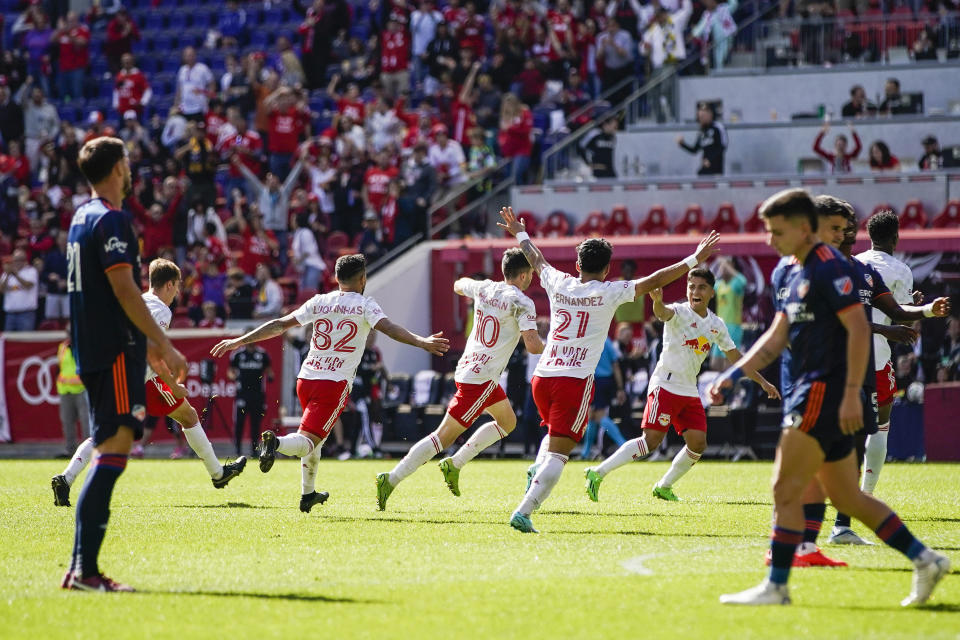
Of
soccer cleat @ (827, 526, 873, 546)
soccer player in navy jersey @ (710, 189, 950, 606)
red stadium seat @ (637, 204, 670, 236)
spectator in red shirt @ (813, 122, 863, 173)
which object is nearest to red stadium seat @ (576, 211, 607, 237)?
red stadium seat @ (637, 204, 670, 236)

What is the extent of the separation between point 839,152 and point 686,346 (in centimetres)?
1336

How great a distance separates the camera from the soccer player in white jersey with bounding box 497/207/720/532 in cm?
1030

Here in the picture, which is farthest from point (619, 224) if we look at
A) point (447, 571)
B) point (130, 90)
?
point (447, 571)

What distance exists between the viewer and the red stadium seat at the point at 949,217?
902 inches

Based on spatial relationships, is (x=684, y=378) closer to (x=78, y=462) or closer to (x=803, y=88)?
(x=78, y=462)

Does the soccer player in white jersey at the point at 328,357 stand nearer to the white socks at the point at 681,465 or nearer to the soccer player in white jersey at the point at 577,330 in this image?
the soccer player in white jersey at the point at 577,330

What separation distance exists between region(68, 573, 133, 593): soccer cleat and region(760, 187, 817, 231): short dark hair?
3.93 meters

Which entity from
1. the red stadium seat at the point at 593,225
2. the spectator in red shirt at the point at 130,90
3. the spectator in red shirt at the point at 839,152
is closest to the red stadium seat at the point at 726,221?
the red stadium seat at the point at 593,225

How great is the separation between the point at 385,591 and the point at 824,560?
283cm

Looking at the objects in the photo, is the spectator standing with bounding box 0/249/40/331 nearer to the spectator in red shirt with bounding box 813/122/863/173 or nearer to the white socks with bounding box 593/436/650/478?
the spectator in red shirt with bounding box 813/122/863/173

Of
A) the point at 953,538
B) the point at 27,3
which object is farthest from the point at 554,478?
the point at 27,3

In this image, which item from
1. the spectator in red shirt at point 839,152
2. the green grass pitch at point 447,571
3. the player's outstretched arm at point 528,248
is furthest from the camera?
the spectator in red shirt at point 839,152

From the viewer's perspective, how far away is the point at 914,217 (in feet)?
76.3

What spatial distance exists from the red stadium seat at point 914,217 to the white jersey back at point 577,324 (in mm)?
14180
